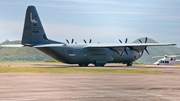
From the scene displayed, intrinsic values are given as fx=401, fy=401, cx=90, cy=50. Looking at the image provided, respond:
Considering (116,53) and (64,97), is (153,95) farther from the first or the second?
(116,53)

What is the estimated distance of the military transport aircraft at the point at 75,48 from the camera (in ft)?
216

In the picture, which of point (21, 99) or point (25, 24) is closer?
point (21, 99)

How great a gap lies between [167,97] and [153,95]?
97cm

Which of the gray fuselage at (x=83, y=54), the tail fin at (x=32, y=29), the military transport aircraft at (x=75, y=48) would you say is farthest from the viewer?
the gray fuselage at (x=83, y=54)

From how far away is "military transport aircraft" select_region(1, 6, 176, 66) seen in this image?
65.7m

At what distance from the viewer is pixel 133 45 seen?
70000mm

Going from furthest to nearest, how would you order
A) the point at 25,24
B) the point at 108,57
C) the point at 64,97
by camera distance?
the point at 108,57, the point at 25,24, the point at 64,97

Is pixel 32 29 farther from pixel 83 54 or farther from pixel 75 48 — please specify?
pixel 83 54

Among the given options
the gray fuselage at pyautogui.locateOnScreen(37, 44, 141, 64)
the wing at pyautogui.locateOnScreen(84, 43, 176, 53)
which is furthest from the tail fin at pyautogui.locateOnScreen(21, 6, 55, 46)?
the wing at pyautogui.locateOnScreen(84, 43, 176, 53)

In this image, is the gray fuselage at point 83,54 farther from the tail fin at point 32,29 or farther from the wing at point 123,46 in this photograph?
the tail fin at point 32,29

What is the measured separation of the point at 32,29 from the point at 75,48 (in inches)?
348

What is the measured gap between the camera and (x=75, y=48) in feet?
232

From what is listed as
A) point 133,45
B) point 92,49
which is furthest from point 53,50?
point 133,45

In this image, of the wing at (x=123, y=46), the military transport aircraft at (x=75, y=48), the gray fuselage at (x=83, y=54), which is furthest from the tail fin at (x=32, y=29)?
the wing at (x=123, y=46)
